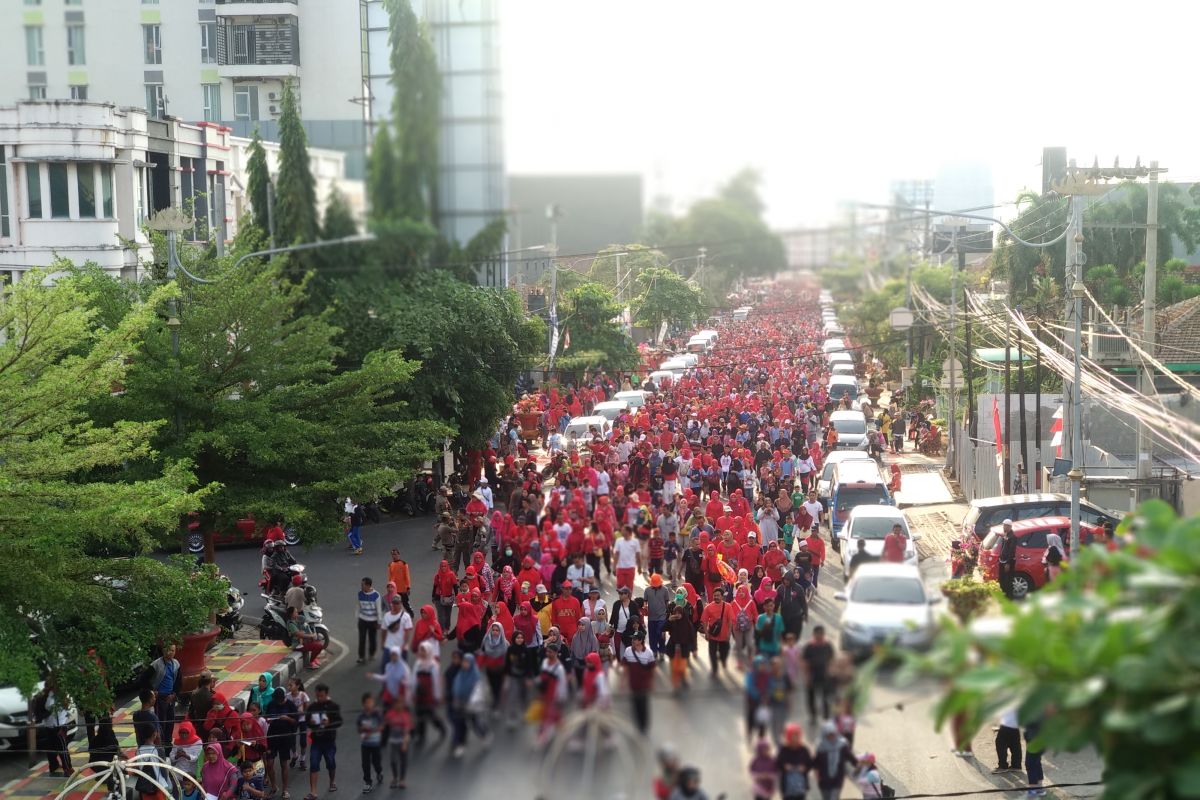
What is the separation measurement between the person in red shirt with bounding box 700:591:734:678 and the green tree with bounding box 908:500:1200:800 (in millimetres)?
6126

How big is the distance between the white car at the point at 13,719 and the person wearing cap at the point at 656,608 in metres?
8.11

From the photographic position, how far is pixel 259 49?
64.7 ft

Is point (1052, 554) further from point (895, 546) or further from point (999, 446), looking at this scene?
point (999, 446)

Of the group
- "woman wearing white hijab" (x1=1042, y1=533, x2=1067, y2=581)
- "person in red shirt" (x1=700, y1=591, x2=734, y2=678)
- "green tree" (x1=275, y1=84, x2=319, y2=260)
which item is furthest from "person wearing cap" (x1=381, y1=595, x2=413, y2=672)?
"woman wearing white hijab" (x1=1042, y1=533, x2=1067, y2=581)

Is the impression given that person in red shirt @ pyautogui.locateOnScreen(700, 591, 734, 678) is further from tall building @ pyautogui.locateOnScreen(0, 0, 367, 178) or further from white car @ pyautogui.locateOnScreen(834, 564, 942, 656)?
tall building @ pyautogui.locateOnScreen(0, 0, 367, 178)

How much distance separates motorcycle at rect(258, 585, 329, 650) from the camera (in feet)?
62.9

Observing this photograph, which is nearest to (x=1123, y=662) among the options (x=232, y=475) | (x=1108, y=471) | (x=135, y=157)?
(x=232, y=475)

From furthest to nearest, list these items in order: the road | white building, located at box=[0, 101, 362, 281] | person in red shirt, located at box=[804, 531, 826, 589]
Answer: white building, located at box=[0, 101, 362, 281] < person in red shirt, located at box=[804, 531, 826, 589] < the road

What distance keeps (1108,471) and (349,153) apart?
1871 centimetres

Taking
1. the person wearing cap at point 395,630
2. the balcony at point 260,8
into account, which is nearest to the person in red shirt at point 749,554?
the person wearing cap at point 395,630

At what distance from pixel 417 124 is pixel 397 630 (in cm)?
519

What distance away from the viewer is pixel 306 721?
14570mm

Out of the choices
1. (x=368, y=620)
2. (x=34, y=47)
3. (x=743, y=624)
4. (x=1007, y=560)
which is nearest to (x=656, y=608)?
(x=743, y=624)

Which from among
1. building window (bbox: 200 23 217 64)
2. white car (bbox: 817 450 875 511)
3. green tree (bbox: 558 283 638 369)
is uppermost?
building window (bbox: 200 23 217 64)
